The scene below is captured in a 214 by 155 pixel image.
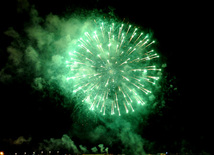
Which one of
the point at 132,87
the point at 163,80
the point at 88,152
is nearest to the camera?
the point at 132,87

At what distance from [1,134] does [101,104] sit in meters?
11.5

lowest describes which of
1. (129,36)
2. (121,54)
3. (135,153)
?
(135,153)

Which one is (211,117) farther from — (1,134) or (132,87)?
(1,134)

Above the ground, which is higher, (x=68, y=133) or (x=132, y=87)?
(x=132, y=87)

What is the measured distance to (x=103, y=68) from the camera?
38.6 feet

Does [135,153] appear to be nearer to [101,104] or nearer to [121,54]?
[101,104]

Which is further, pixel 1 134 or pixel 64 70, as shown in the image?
pixel 1 134

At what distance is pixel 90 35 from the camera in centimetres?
1196

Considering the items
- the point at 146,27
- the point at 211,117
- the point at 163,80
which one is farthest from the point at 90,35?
the point at 211,117

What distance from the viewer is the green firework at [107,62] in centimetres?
1170

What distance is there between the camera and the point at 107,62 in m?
11.7

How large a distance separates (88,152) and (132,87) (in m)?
13.8

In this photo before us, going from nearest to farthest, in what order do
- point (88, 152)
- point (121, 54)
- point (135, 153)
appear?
point (121, 54) → point (135, 153) → point (88, 152)

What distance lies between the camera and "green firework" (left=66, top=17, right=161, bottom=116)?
11.7 metres
